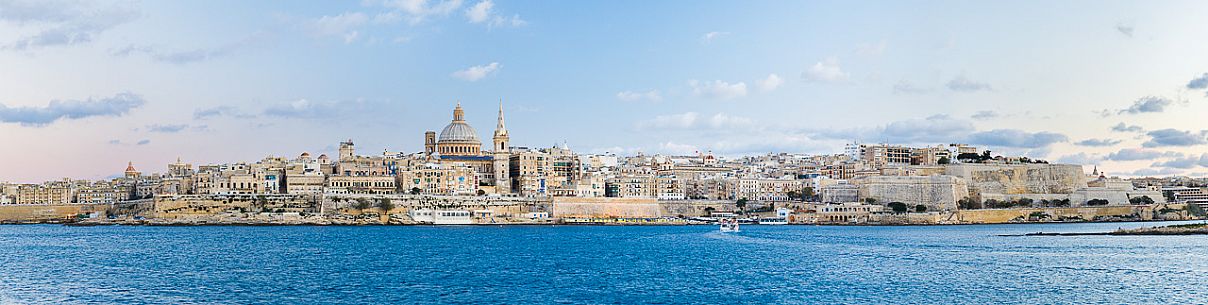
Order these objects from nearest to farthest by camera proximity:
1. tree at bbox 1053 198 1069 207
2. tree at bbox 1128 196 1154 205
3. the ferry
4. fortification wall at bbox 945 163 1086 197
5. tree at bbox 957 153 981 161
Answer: the ferry, tree at bbox 1053 198 1069 207, tree at bbox 1128 196 1154 205, fortification wall at bbox 945 163 1086 197, tree at bbox 957 153 981 161

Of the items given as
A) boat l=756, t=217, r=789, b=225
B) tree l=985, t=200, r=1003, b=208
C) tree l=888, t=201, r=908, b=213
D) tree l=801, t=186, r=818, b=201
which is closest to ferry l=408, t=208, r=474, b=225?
boat l=756, t=217, r=789, b=225

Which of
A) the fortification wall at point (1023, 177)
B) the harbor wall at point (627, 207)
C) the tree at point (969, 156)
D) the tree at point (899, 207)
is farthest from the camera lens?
the tree at point (969, 156)

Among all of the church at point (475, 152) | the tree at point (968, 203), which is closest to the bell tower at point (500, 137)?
the church at point (475, 152)

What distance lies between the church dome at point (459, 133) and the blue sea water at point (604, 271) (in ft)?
94.2

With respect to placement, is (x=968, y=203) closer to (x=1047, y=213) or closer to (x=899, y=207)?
(x=1047, y=213)

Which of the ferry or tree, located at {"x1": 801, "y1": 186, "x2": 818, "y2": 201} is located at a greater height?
tree, located at {"x1": 801, "y1": 186, "x2": 818, "y2": 201}

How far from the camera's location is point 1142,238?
35781 millimetres

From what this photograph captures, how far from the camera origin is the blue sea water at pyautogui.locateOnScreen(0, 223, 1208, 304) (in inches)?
745

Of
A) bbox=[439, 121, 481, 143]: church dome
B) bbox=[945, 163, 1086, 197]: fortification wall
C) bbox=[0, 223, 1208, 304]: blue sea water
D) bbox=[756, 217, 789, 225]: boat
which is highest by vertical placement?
bbox=[439, 121, 481, 143]: church dome

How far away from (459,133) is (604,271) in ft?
138

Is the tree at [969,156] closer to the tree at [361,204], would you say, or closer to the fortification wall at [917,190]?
the fortification wall at [917,190]

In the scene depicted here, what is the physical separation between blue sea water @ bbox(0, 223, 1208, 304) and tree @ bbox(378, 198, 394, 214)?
1559cm

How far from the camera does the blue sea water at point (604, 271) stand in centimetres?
1892

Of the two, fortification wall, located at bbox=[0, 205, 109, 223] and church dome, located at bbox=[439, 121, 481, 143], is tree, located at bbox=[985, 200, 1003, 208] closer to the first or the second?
church dome, located at bbox=[439, 121, 481, 143]
